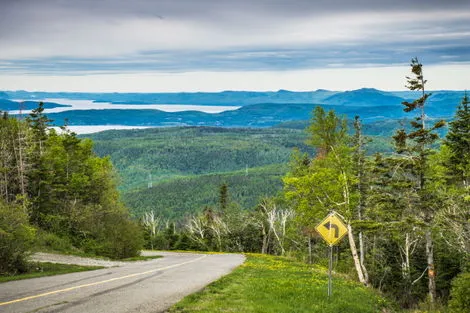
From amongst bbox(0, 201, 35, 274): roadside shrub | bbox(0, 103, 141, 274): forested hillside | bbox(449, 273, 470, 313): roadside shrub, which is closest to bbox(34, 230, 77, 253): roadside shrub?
bbox(0, 103, 141, 274): forested hillside

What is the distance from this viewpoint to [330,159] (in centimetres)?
3762

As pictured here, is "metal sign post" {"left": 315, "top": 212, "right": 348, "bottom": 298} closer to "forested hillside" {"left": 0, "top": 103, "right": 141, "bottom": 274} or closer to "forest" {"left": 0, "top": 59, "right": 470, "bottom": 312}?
"forest" {"left": 0, "top": 59, "right": 470, "bottom": 312}

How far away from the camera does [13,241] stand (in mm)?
25516

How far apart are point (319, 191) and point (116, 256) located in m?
19.6

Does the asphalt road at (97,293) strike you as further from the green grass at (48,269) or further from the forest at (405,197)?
the forest at (405,197)

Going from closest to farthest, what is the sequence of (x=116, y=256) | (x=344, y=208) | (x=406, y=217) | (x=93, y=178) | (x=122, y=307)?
(x=122, y=307), (x=406, y=217), (x=344, y=208), (x=116, y=256), (x=93, y=178)

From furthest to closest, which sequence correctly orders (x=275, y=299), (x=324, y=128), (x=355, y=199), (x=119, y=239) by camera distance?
(x=324, y=128), (x=119, y=239), (x=355, y=199), (x=275, y=299)

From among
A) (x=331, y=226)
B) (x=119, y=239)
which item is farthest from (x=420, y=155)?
(x=119, y=239)

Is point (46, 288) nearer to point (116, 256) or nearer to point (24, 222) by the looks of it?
point (24, 222)

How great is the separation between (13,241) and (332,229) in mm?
15722

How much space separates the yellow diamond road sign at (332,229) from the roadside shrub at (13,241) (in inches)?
578

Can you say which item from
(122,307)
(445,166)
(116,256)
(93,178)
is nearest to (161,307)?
(122,307)

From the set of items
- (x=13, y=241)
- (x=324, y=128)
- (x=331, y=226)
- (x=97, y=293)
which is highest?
(x=324, y=128)

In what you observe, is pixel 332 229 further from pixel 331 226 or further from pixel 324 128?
pixel 324 128
